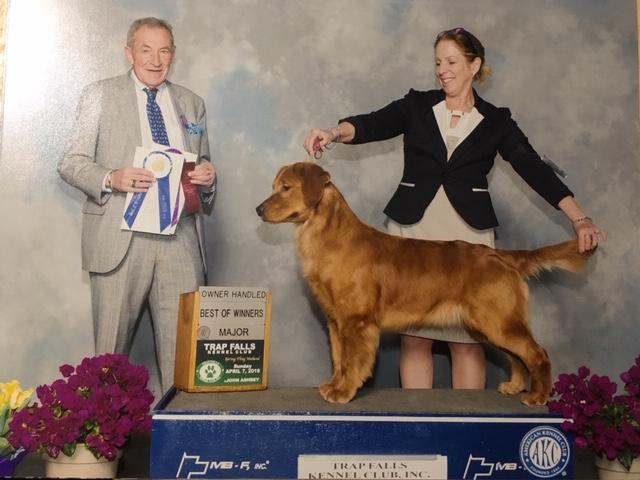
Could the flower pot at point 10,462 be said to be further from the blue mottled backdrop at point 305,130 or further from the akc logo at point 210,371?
the akc logo at point 210,371

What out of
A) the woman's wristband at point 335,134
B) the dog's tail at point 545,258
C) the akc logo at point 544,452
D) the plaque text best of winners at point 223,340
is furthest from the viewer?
the woman's wristband at point 335,134

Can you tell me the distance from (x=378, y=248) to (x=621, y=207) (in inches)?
68.9

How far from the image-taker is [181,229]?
141 inches

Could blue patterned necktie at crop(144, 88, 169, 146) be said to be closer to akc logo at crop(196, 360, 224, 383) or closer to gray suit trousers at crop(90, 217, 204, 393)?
gray suit trousers at crop(90, 217, 204, 393)

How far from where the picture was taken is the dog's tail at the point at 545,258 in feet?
10.3

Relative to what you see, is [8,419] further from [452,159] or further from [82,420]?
[452,159]

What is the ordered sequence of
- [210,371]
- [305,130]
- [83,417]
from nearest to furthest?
[83,417]
[210,371]
[305,130]

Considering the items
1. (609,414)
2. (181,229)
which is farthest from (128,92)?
(609,414)

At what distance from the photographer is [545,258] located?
3.15 meters

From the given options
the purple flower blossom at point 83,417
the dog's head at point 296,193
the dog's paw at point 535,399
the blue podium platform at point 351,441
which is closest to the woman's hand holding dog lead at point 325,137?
the dog's head at point 296,193

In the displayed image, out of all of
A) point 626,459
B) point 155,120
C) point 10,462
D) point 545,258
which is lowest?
point 10,462

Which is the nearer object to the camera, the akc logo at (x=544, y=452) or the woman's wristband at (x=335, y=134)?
the akc logo at (x=544, y=452)

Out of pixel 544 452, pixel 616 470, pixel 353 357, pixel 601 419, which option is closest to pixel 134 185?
pixel 353 357

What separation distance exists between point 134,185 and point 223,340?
3.43ft
